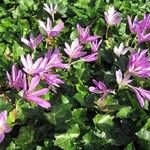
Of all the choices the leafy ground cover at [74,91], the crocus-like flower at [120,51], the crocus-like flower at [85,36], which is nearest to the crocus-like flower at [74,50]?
the leafy ground cover at [74,91]

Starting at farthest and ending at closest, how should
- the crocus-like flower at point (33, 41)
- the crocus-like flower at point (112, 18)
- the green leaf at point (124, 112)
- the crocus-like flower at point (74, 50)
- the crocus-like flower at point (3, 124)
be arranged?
the crocus-like flower at point (112, 18) → the crocus-like flower at point (33, 41) → the crocus-like flower at point (74, 50) → the green leaf at point (124, 112) → the crocus-like flower at point (3, 124)

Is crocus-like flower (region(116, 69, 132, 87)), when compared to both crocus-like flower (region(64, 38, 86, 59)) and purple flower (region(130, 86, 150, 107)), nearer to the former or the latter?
purple flower (region(130, 86, 150, 107))

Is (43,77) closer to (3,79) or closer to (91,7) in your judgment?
(3,79)

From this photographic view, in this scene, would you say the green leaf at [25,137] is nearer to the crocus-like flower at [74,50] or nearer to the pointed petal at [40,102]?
the pointed petal at [40,102]

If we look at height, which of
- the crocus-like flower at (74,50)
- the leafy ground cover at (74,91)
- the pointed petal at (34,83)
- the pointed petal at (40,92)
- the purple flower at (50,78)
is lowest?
the leafy ground cover at (74,91)

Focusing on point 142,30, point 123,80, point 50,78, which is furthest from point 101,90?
point 142,30

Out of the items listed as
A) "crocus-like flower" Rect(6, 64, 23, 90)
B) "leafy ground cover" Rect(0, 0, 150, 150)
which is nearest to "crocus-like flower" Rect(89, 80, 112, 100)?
"leafy ground cover" Rect(0, 0, 150, 150)

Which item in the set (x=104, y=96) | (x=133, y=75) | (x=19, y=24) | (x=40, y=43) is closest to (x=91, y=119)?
(x=104, y=96)
